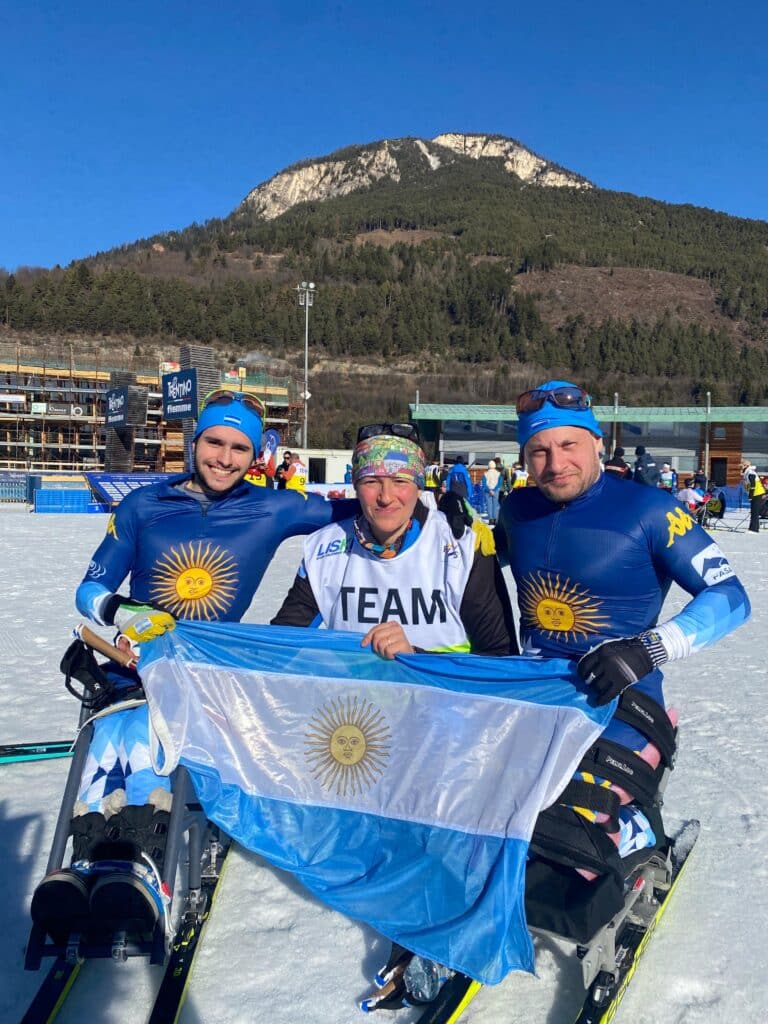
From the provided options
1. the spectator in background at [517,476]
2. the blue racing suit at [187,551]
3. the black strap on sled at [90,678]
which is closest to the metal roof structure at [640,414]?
the spectator in background at [517,476]

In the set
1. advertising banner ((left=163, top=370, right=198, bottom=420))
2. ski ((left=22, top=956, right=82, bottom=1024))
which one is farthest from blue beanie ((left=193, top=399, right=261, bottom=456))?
advertising banner ((left=163, top=370, right=198, bottom=420))

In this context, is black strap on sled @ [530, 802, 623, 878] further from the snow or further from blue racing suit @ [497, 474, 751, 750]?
the snow

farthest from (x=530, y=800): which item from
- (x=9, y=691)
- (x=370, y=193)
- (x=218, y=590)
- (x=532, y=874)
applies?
(x=370, y=193)

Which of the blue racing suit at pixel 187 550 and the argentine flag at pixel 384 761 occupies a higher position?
the blue racing suit at pixel 187 550

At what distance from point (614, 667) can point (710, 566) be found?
1.86 ft

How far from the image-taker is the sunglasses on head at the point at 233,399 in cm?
318

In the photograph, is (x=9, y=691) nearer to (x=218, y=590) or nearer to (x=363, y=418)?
(x=218, y=590)

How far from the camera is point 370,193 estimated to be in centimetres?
18612

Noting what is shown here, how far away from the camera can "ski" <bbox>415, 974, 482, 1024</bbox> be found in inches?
87.9

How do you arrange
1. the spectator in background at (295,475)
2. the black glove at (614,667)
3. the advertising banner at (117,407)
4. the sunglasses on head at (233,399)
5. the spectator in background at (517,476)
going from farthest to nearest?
the advertising banner at (117,407) → the spectator in background at (517,476) → the spectator in background at (295,475) → the sunglasses on head at (233,399) → the black glove at (614,667)

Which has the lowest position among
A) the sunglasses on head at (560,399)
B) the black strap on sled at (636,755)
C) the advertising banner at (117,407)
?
the black strap on sled at (636,755)

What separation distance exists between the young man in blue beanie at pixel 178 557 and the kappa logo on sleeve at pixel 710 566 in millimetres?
1366

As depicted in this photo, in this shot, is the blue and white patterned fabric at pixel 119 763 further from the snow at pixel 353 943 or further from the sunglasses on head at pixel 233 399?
the sunglasses on head at pixel 233 399

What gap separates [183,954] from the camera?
8.24 ft
